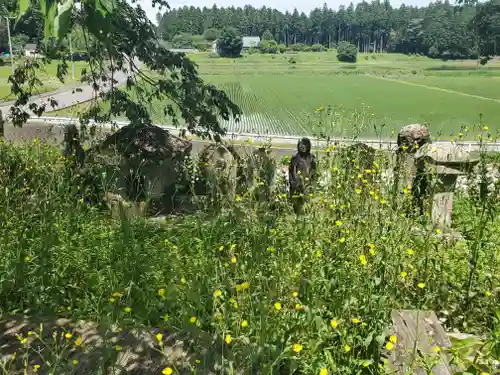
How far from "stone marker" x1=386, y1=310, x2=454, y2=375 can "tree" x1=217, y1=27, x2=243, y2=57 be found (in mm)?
102860

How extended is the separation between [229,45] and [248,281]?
349 feet

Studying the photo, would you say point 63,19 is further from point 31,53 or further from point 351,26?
point 351,26

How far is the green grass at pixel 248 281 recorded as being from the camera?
3.06 m

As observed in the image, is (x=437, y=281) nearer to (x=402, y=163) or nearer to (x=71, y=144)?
(x=402, y=163)

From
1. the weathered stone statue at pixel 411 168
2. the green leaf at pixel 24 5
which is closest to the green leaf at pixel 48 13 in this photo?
the green leaf at pixel 24 5

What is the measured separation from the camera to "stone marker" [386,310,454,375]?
2.91 meters

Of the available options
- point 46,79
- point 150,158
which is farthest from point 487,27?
point 150,158

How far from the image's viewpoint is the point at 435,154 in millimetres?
6340

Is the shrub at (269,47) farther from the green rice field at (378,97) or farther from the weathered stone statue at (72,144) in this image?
the weathered stone statue at (72,144)

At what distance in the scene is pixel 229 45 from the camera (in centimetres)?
10550

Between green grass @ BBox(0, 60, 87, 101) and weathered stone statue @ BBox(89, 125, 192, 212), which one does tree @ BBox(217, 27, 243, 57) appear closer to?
green grass @ BBox(0, 60, 87, 101)

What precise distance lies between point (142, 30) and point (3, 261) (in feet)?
15.2

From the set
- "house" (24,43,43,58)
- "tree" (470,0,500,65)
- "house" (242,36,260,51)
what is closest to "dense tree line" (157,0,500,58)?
"house" (242,36,260,51)

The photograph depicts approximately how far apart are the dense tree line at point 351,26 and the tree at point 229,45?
255 inches
